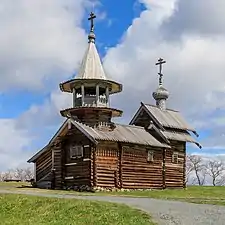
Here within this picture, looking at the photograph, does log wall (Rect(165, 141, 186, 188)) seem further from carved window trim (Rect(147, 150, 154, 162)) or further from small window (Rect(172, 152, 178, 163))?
carved window trim (Rect(147, 150, 154, 162))

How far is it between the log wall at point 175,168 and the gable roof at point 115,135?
159 centimetres

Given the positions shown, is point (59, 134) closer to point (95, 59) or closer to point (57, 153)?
point (57, 153)

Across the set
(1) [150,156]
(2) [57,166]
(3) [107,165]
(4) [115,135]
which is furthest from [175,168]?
(2) [57,166]

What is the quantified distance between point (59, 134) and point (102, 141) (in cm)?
403

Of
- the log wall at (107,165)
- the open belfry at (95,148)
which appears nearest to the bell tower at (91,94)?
the open belfry at (95,148)

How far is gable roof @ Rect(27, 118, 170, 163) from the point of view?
4041 centimetres

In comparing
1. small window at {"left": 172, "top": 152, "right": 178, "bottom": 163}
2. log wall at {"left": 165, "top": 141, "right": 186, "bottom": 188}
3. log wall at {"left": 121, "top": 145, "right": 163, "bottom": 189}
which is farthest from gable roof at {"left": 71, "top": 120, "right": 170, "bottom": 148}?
small window at {"left": 172, "top": 152, "right": 178, "bottom": 163}

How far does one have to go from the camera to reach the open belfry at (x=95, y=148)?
134ft

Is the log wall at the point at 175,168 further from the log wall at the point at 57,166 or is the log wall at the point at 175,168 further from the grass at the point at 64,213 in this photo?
the grass at the point at 64,213

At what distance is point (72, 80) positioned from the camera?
43062 mm

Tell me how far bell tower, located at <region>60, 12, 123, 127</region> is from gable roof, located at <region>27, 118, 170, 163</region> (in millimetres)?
1002

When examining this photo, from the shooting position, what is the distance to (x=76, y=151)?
1639 inches

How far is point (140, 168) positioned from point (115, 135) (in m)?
3.93

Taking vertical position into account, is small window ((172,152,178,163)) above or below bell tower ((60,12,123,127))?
below
